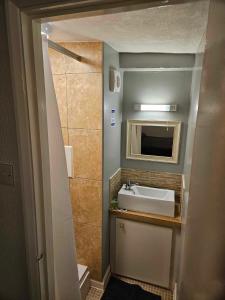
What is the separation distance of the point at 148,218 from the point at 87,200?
0.64 meters

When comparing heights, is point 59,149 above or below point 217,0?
below

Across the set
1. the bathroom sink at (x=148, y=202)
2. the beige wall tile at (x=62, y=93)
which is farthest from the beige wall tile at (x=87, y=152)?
the bathroom sink at (x=148, y=202)

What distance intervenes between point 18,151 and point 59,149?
0.33m

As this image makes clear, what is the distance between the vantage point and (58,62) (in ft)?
6.05

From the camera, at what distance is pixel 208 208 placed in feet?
2.35

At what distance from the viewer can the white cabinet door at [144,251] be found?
204cm

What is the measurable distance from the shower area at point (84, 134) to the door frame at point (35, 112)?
0.86 m

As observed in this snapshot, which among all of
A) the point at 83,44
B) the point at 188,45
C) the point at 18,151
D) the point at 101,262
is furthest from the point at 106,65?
the point at 101,262

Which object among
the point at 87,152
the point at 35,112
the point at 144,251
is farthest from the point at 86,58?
the point at 144,251

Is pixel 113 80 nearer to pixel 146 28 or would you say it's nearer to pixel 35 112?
pixel 146 28

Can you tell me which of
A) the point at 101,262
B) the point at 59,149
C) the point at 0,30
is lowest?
the point at 101,262

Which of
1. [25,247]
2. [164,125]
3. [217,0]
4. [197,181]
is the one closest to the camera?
[217,0]

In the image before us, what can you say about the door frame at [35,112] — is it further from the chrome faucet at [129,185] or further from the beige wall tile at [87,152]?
the chrome faucet at [129,185]

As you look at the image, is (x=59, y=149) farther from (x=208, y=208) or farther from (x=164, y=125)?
(x=164, y=125)
